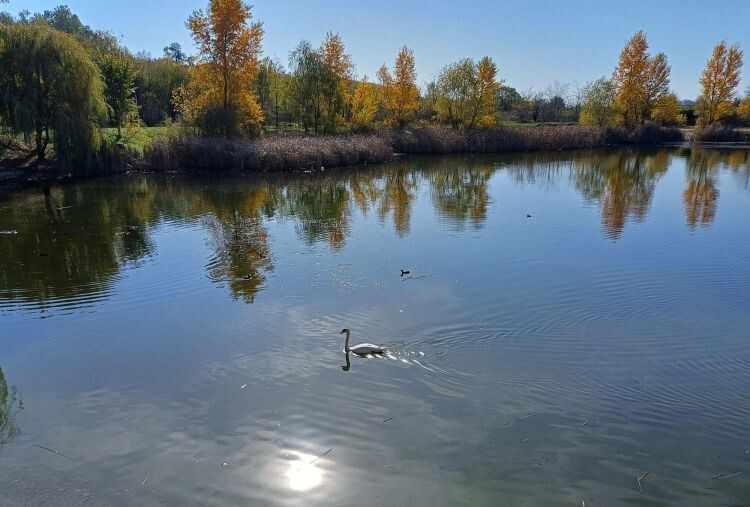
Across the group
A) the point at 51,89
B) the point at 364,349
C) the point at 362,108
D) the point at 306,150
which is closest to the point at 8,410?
the point at 364,349

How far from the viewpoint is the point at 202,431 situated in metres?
6.38

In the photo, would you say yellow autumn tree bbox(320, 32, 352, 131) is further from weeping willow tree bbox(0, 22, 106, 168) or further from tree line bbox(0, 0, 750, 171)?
weeping willow tree bbox(0, 22, 106, 168)

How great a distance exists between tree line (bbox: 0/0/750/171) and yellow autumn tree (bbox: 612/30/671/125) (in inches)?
4.0

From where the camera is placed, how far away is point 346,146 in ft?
110

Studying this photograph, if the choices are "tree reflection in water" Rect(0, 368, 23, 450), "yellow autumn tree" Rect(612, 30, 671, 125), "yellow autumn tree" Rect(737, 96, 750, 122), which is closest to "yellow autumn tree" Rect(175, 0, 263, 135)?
"tree reflection in water" Rect(0, 368, 23, 450)

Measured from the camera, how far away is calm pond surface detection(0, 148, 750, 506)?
5602 millimetres

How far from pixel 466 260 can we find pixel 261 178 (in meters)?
18.0

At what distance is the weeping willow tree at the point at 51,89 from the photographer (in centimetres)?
2467

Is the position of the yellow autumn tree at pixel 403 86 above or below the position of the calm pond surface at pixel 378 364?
above

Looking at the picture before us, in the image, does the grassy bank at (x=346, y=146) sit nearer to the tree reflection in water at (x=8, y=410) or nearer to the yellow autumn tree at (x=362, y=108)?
the yellow autumn tree at (x=362, y=108)

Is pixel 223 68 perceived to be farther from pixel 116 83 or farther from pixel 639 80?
pixel 639 80

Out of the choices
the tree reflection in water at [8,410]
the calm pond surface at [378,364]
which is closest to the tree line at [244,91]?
the calm pond surface at [378,364]

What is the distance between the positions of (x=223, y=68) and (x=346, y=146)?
8851 mm

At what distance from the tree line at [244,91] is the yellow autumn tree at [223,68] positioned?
0.06 metres
